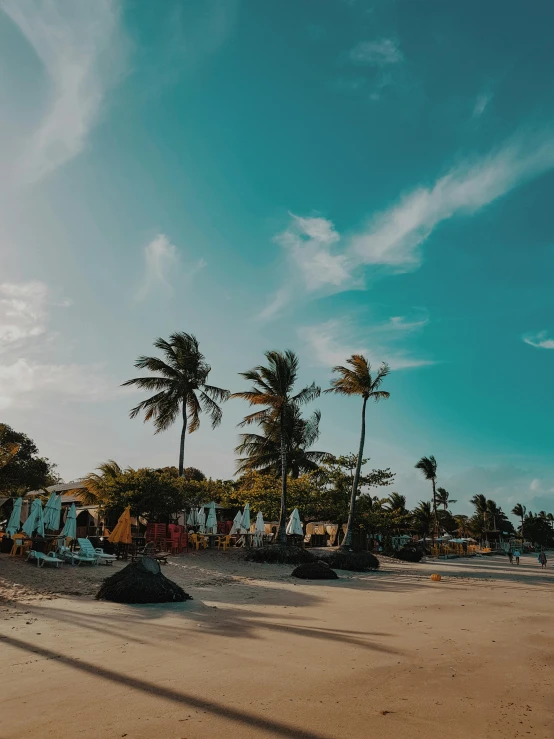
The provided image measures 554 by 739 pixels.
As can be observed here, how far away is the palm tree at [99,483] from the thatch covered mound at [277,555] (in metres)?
7.24

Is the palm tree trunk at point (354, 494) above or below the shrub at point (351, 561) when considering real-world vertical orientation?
above

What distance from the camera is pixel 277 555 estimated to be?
22.0m

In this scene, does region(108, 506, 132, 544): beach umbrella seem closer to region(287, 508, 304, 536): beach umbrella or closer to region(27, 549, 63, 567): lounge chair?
region(27, 549, 63, 567): lounge chair

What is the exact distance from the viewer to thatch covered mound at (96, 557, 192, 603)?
10.6 m

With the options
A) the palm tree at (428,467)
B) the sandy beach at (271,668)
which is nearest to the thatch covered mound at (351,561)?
the sandy beach at (271,668)

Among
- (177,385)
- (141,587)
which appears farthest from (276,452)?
(141,587)

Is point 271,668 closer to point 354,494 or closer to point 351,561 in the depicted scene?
point 351,561

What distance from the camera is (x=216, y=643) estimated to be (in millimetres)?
7078

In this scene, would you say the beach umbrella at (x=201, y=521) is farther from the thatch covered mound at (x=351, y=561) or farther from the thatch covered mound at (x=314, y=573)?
the thatch covered mound at (x=314, y=573)

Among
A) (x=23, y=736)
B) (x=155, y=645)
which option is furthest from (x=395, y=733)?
Result: (x=155, y=645)

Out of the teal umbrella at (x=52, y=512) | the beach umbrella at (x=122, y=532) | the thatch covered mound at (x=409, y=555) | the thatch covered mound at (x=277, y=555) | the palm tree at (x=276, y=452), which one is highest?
the palm tree at (x=276, y=452)

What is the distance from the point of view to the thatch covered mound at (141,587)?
10.6 metres

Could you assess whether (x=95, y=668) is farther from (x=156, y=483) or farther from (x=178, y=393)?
(x=178, y=393)

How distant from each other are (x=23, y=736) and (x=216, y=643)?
3.60 metres
